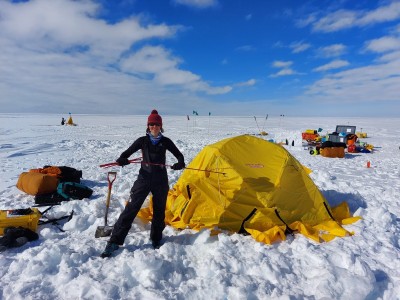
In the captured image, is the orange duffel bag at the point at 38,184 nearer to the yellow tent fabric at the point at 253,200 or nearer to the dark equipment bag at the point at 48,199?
the dark equipment bag at the point at 48,199

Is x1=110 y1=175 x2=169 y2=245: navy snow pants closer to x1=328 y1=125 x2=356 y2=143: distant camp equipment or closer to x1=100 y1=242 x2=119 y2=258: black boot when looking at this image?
x1=100 y1=242 x2=119 y2=258: black boot

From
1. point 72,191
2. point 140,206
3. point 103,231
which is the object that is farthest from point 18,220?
point 140,206

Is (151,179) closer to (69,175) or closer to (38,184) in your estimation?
(38,184)

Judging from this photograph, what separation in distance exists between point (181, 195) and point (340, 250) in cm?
276

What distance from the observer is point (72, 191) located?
255 inches

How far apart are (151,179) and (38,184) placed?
3296 mm

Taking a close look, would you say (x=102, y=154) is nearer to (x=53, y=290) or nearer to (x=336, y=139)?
(x=53, y=290)

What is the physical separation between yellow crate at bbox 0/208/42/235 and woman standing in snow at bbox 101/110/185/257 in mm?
1423

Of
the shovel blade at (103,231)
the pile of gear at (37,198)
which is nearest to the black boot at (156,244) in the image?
the shovel blade at (103,231)

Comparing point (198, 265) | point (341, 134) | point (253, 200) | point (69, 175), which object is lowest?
point (198, 265)

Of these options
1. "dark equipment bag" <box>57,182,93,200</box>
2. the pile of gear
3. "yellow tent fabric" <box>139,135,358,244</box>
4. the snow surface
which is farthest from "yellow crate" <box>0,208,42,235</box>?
"yellow tent fabric" <box>139,135,358,244</box>

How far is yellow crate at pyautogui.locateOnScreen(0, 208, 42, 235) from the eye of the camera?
4535mm

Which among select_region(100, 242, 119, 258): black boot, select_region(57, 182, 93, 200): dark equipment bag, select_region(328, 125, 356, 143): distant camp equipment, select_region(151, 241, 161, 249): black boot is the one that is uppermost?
select_region(328, 125, 356, 143): distant camp equipment

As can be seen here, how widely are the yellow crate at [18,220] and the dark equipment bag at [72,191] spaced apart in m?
1.59
